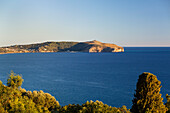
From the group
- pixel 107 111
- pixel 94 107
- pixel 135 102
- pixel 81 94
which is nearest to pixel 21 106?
pixel 94 107

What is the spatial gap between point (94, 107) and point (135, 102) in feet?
19.9

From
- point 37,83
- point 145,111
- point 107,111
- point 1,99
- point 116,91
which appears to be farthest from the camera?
point 37,83

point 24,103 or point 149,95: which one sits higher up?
point 149,95

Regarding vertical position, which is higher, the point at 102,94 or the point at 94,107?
the point at 94,107

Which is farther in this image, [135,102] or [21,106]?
[135,102]

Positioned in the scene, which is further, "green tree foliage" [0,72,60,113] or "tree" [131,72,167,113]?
"tree" [131,72,167,113]

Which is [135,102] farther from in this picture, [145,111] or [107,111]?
[107,111]

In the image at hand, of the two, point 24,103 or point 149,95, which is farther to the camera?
point 24,103

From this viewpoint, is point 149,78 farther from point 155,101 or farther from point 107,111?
point 107,111

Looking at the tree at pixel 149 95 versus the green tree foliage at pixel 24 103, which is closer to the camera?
the green tree foliage at pixel 24 103

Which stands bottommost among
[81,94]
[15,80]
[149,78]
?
[81,94]

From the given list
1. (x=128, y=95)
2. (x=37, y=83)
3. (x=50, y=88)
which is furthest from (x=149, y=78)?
(x=37, y=83)

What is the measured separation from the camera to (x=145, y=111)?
2178cm

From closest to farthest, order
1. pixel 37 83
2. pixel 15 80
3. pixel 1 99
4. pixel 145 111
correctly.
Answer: pixel 145 111
pixel 1 99
pixel 15 80
pixel 37 83
